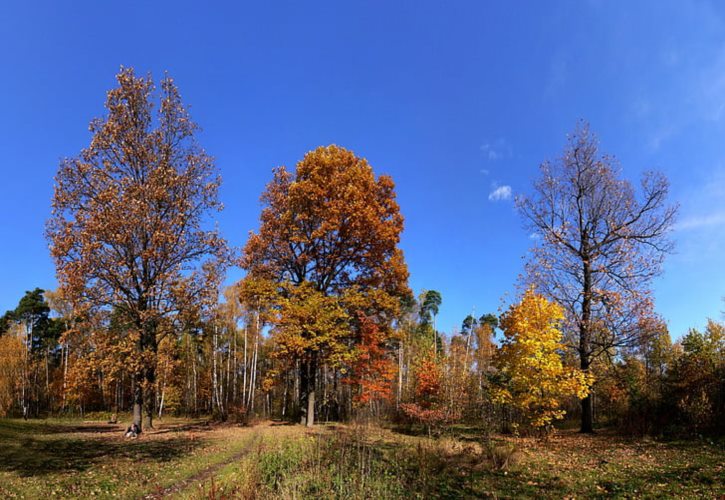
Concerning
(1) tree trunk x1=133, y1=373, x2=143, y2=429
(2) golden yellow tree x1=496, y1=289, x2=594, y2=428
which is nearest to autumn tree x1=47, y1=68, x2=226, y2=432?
(1) tree trunk x1=133, y1=373, x2=143, y2=429

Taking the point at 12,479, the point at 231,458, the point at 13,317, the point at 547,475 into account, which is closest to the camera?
the point at 12,479

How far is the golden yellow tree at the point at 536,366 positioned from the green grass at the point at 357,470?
5.29ft

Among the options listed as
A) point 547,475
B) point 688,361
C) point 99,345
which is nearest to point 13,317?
point 99,345

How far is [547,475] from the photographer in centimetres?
988

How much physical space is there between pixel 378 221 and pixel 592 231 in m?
11.0

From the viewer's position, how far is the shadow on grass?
33.6 ft

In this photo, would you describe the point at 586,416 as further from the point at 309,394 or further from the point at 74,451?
the point at 74,451

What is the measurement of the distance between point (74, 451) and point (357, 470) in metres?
10.0

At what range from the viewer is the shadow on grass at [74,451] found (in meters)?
10.2

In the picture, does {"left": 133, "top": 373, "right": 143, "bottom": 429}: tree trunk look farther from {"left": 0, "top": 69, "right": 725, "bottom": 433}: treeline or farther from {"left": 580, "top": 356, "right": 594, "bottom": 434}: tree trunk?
{"left": 580, "top": 356, "right": 594, "bottom": 434}: tree trunk

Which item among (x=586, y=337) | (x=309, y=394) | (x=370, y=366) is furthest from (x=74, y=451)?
(x=586, y=337)

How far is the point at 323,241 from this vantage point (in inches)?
890

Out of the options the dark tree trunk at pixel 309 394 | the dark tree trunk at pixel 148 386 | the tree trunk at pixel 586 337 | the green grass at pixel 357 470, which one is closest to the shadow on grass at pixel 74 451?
the green grass at pixel 357 470

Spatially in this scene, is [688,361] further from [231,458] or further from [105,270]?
[105,270]
